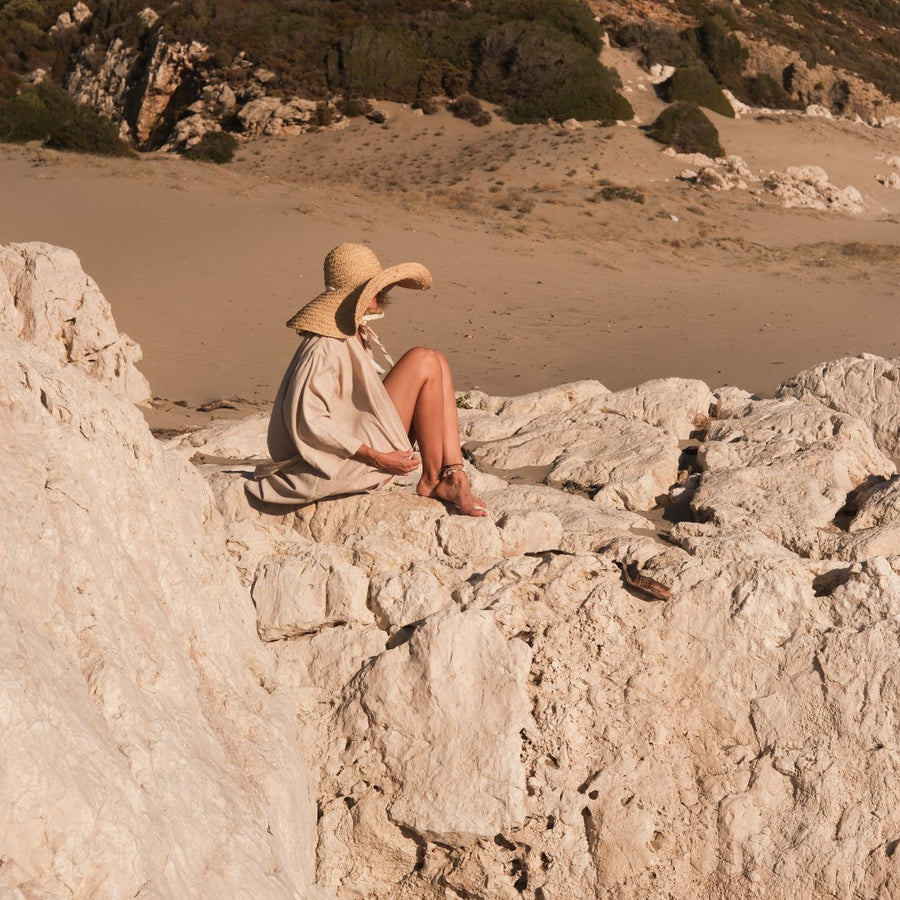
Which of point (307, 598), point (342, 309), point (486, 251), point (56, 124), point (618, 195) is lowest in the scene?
point (56, 124)

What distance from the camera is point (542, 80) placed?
2564 cm

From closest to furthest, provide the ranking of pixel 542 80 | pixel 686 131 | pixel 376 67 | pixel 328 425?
pixel 328 425 < pixel 686 131 < pixel 542 80 < pixel 376 67

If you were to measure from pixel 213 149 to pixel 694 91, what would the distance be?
11439 mm

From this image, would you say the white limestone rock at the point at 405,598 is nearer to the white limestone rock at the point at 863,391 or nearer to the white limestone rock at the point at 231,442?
the white limestone rock at the point at 231,442

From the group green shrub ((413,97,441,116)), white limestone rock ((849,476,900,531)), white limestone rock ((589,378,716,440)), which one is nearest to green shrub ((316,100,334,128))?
green shrub ((413,97,441,116))

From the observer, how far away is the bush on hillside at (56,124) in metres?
21.4

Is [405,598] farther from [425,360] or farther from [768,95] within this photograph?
[768,95]

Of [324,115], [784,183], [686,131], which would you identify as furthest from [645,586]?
[324,115]

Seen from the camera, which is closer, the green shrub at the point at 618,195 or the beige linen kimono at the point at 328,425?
the beige linen kimono at the point at 328,425

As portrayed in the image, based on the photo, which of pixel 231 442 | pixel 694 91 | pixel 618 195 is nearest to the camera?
pixel 231 442

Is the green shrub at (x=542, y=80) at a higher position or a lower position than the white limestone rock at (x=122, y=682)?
higher

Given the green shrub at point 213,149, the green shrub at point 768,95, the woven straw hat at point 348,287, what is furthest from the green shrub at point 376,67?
the woven straw hat at point 348,287

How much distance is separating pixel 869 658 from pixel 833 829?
508 millimetres

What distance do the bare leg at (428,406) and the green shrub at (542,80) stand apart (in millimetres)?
21585
